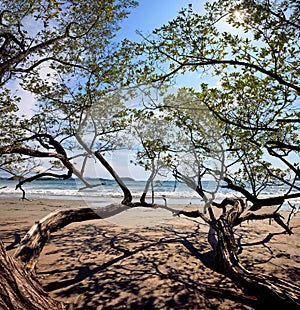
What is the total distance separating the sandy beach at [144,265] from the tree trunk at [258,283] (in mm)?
412

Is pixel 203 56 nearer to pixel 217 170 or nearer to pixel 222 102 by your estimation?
pixel 222 102

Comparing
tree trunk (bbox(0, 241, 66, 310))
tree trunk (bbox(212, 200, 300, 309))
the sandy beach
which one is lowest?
the sandy beach

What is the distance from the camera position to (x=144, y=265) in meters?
6.41

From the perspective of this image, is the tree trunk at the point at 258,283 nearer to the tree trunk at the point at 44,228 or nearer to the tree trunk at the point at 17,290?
the tree trunk at the point at 44,228

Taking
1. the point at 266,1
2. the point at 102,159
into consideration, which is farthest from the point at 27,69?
the point at 266,1

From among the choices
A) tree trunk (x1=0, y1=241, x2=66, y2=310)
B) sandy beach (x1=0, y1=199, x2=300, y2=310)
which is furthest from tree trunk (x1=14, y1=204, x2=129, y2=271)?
tree trunk (x1=0, y1=241, x2=66, y2=310)

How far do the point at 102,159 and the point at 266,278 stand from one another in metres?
5.43

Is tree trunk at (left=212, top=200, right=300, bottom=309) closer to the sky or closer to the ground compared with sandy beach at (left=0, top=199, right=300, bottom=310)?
closer to the sky

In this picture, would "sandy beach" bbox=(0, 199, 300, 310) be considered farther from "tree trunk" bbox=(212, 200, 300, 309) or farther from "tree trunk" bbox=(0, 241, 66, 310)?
"tree trunk" bbox=(0, 241, 66, 310)

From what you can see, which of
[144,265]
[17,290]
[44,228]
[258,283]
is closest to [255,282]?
[258,283]

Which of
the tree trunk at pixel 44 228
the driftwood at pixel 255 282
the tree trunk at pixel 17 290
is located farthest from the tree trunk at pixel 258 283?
the tree trunk at pixel 17 290

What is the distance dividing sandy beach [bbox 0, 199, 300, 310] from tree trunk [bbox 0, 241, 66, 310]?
1633mm

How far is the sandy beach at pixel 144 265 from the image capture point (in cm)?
466

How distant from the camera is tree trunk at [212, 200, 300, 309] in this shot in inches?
145
